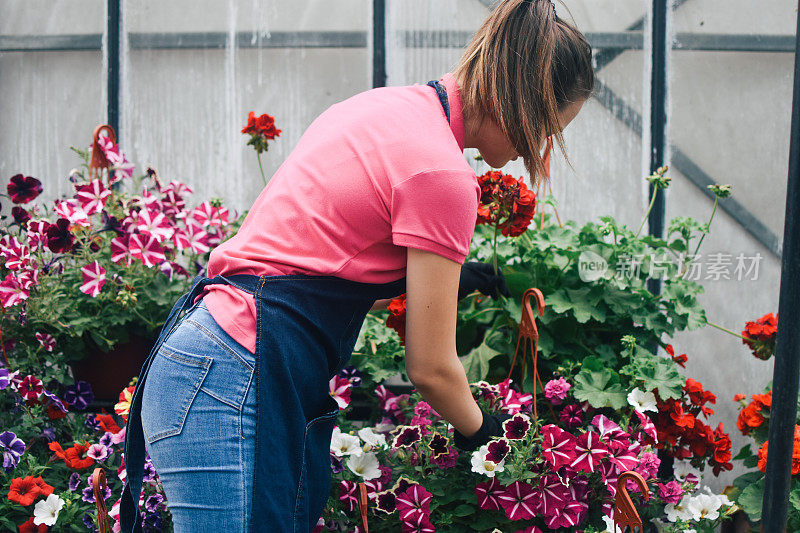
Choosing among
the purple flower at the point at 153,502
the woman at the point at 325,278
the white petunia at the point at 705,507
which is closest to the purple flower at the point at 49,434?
the purple flower at the point at 153,502

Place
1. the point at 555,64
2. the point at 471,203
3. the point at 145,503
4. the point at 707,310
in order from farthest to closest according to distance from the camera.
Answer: the point at 707,310, the point at 145,503, the point at 555,64, the point at 471,203

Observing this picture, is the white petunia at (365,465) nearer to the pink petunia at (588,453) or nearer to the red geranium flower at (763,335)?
the pink petunia at (588,453)

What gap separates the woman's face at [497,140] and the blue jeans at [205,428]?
50 centimetres

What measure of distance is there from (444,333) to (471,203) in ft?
0.61

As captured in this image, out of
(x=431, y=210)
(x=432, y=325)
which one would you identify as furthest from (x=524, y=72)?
(x=432, y=325)

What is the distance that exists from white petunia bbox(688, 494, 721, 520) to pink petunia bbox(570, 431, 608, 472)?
1.13 feet

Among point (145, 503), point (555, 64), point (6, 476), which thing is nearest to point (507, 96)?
point (555, 64)

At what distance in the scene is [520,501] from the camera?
4.38 ft

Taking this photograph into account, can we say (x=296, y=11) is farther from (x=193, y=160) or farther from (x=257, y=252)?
(x=257, y=252)

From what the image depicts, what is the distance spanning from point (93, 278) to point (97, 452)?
43cm

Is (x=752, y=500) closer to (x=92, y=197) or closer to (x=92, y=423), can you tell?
(x=92, y=423)

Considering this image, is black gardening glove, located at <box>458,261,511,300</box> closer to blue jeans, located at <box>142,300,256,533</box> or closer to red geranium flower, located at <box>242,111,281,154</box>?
blue jeans, located at <box>142,300,256,533</box>

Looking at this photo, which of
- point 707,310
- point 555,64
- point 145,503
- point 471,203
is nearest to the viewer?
point 471,203

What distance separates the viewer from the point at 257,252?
0.93 meters
